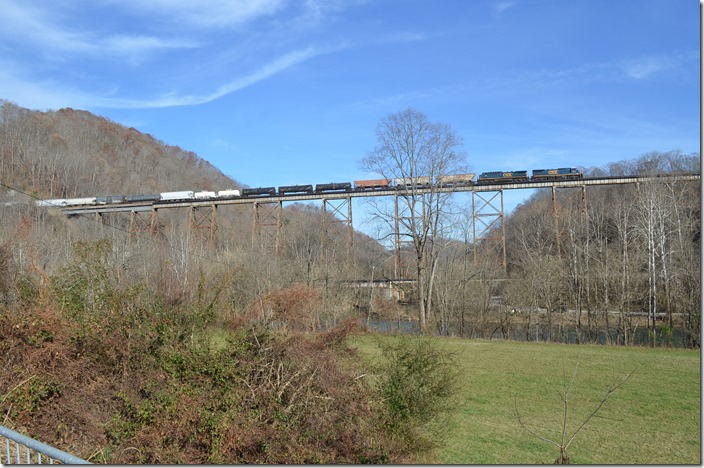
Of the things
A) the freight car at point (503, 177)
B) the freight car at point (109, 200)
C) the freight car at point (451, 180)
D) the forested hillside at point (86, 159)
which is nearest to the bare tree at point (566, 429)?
the freight car at point (451, 180)

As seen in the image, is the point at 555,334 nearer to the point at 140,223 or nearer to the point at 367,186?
the point at 367,186

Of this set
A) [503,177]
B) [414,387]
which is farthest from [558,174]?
[414,387]

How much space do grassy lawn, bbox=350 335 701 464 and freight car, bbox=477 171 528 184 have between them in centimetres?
2084

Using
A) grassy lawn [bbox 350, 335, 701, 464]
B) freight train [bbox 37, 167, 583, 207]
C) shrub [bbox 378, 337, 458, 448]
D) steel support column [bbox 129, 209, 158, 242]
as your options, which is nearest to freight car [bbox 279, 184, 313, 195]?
freight train [bbox 37, 167, 583, 207]

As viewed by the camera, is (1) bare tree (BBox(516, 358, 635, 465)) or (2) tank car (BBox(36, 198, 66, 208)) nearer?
(1) bare tree (BBox(516, 358, 635, 465))

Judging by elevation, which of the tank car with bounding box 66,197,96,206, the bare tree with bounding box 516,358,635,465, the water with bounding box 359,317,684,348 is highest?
the tank car with bounding box 66,197,96,206

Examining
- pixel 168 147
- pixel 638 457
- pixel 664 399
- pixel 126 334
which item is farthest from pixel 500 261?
pixel 168 147

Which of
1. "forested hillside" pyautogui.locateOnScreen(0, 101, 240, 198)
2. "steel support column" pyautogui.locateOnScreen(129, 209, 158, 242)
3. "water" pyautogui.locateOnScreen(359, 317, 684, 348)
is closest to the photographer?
"water" pyautogui.locateOnScreen(359, 317, 684, 348)

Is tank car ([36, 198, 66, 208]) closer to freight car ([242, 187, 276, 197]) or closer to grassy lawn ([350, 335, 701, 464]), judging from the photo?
freight car ([242, 187, 276, 197])

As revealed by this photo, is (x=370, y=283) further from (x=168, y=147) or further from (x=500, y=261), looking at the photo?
(x=168, y=147)

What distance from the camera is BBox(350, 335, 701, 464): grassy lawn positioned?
8500 mm

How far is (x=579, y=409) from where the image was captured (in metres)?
11.2

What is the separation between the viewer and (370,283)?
109 feet

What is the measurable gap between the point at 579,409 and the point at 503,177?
28.9 metres
